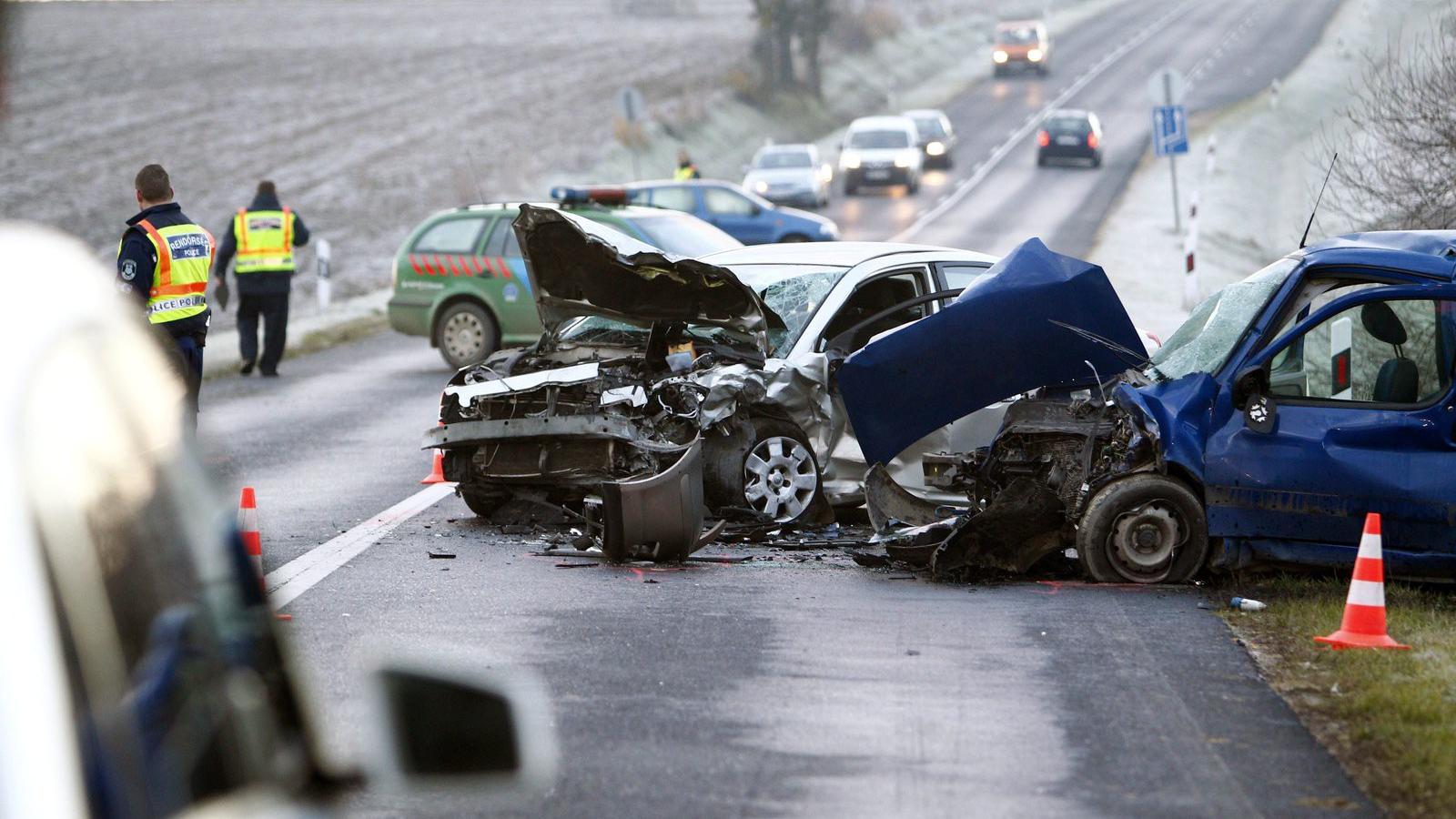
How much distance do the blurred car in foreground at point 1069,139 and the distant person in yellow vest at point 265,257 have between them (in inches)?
1398

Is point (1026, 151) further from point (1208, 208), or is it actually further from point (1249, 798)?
point (1249, 798)

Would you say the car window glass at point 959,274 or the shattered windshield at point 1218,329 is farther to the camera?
the car window glass at point 959,274

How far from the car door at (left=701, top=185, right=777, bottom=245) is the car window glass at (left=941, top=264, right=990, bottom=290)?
1943 centimetres

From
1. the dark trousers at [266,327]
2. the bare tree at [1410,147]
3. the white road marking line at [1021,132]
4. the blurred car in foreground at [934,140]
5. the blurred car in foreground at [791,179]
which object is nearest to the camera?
the bare tree at [1410,147]

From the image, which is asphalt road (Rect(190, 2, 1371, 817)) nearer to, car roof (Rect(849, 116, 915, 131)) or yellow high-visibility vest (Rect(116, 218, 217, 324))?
yellow high-visibility vest (Rect(116, 218, 217, 324))

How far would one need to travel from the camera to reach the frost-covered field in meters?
43.5

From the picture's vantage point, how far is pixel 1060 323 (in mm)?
9305

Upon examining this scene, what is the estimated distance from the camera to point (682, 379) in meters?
10.1

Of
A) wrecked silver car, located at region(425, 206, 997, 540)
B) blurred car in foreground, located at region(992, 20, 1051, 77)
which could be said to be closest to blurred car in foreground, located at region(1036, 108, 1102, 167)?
blurred car in foreground, located at region(992, 20, 1051, 77)

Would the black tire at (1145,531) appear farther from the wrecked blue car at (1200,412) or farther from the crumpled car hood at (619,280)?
the crumpled car hood at (619,280)

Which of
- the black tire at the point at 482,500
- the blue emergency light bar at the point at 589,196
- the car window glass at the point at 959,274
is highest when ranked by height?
the blue emergency light bar at the point at 589,196

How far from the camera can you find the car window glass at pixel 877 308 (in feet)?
35.1

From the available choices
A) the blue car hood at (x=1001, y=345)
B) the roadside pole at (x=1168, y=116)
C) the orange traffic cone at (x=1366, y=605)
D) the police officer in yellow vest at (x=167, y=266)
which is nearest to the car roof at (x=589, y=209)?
the police officer in yellow vest at (x=167, y=266)

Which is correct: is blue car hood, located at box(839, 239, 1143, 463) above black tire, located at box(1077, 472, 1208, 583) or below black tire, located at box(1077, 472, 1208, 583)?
above
